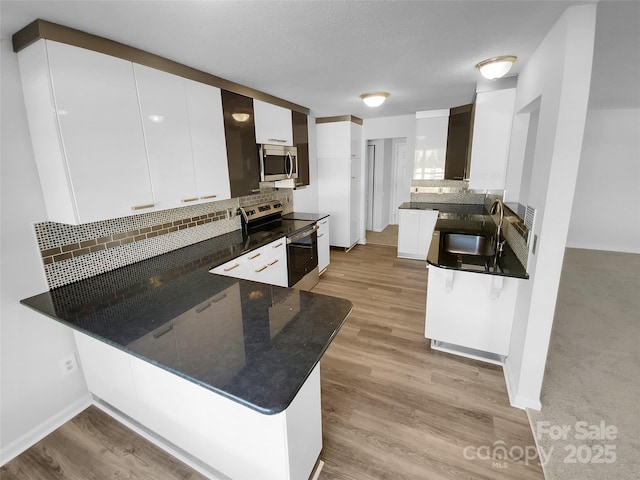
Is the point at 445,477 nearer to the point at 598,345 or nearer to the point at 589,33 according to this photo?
the point at 598,345

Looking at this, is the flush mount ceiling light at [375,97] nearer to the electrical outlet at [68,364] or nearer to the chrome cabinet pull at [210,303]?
the chrome cabinet pull at [210,303]

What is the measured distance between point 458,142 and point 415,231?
57.3 inches

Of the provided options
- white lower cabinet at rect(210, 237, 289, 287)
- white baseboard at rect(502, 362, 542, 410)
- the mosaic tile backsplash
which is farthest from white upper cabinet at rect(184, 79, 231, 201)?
white baseboard at rect(502, 362, 542, 410)

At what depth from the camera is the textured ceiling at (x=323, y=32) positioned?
1.43 meters

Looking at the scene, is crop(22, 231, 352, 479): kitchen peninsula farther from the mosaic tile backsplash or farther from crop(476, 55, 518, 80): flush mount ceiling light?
crop(476, 55, 518, 80): flush mount ceiling light

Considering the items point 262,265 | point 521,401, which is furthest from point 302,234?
point 521,401

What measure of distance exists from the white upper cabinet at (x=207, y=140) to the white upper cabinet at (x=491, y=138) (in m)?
2.59

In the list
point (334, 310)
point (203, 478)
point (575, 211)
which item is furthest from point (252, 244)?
point (575, 211)

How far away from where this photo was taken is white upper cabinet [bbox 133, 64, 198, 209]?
192cm

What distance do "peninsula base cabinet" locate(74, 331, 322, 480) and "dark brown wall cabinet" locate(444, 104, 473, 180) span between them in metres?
3.51

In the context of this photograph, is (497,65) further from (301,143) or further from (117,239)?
(117,239)

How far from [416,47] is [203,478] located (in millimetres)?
2924

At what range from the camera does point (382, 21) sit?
1595 millimetres

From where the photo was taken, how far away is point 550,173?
62.4 inches
